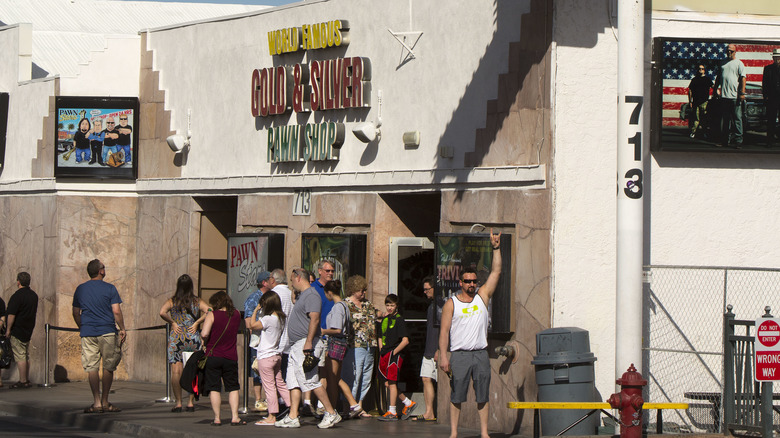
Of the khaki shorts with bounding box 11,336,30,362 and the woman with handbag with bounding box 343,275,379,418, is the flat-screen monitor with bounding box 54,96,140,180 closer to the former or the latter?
the khaki shorts with bounding box 11,336,30,362

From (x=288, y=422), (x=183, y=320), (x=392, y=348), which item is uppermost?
(x=183, y=320)

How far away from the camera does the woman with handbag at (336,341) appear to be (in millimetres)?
14336

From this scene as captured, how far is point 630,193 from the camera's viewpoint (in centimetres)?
1236

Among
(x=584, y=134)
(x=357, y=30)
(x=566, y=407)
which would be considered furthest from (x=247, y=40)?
(x=566, y=407)

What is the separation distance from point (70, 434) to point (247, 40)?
7.33 m

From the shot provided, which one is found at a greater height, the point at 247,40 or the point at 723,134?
the point at 247,40

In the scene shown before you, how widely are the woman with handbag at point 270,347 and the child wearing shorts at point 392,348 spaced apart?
1435mm

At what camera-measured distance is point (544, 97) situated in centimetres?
1352

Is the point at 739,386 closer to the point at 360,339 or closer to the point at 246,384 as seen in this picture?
the point at 360,339

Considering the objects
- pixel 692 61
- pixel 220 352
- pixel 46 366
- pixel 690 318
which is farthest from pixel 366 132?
pixel 46 366

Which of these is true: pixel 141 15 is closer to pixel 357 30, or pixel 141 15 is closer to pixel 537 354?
pixel 357 30

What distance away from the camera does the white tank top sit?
12.2m

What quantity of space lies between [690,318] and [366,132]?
16.6ft

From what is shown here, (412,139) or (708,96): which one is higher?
(708,96)
